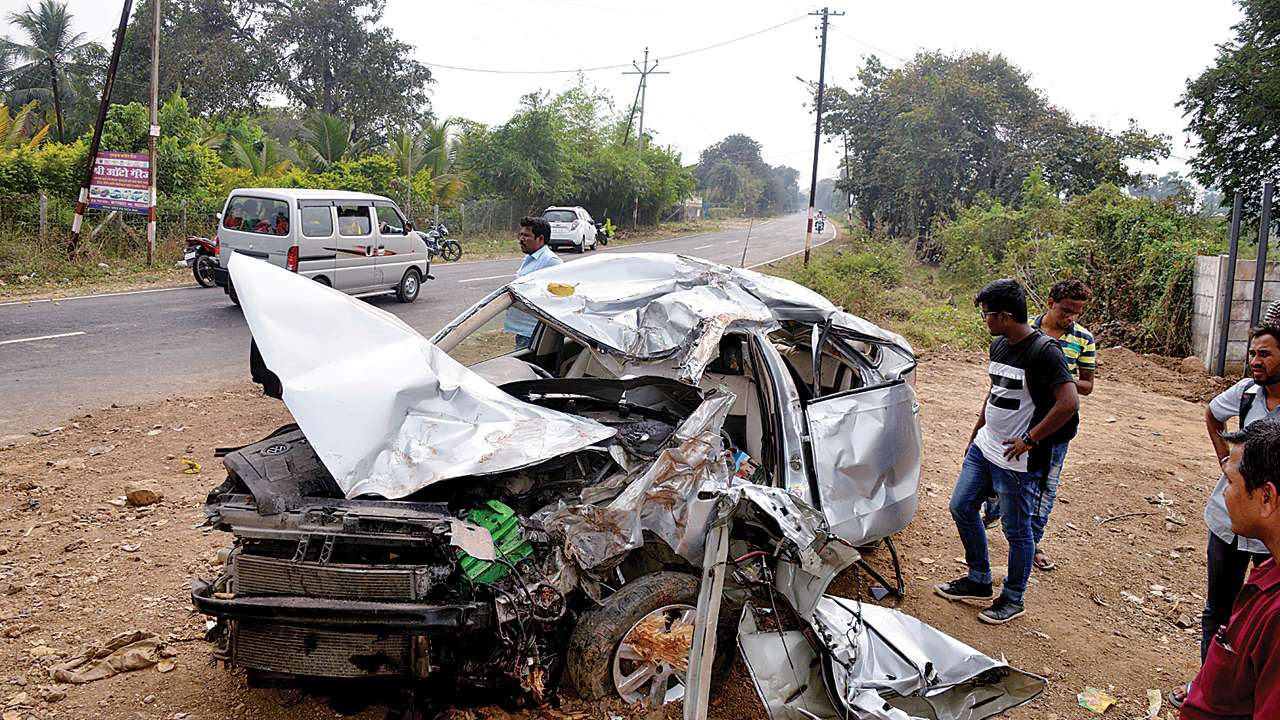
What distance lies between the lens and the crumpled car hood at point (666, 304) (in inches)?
155

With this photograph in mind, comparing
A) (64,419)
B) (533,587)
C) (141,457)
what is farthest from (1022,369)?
Result: (64,419)

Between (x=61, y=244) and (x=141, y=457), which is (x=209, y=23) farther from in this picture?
(x=141, y=457)

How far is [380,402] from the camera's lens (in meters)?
3.35

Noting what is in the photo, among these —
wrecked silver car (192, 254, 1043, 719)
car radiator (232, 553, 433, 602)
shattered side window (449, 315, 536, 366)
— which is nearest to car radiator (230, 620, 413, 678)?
wrecked silver car (192, 254, 1043, 719)

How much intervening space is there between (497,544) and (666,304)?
5.07 feet

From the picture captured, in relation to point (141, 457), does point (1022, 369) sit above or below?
above

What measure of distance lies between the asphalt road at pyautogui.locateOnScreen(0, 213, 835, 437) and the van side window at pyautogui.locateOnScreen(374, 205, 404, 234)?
1.25 metres

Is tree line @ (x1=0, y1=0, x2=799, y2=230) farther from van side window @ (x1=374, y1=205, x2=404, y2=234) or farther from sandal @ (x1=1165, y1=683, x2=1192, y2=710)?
sandal @ (x1=1165, y1=683, x2=1192, y2=710)

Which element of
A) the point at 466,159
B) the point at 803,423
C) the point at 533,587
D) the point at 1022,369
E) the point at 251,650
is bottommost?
the point at 251,650

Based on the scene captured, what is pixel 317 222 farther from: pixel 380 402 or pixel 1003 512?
pixel 1003 512

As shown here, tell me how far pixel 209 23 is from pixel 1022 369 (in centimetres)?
3620

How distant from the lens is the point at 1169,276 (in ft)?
38.9

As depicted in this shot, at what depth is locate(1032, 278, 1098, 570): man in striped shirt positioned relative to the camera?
15.0 ft

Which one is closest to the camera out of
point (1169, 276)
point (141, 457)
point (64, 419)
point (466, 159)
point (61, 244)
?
point (141, 457)
